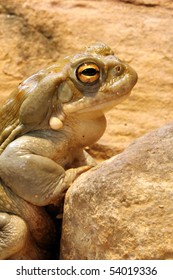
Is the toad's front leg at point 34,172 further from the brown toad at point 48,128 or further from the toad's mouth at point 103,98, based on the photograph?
the toad's mouth at point 103,98

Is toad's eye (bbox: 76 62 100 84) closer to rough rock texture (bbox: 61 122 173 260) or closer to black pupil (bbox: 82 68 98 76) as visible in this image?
black pupil (bbox: 82 68 98 76)

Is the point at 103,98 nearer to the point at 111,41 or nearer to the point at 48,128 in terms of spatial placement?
the point at 48,128

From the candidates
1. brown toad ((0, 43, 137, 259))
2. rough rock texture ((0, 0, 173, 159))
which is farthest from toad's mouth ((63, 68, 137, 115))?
rough rock texture ((0, 0, 173, 159))

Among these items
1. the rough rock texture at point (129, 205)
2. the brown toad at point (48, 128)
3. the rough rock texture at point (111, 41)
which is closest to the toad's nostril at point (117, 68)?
the brown toad at point (48, 128)

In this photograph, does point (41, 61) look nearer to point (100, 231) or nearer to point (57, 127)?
point (57, 127)

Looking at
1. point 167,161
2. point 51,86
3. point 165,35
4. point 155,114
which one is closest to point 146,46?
point 165,35

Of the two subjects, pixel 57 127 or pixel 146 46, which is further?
pixel 146 46
